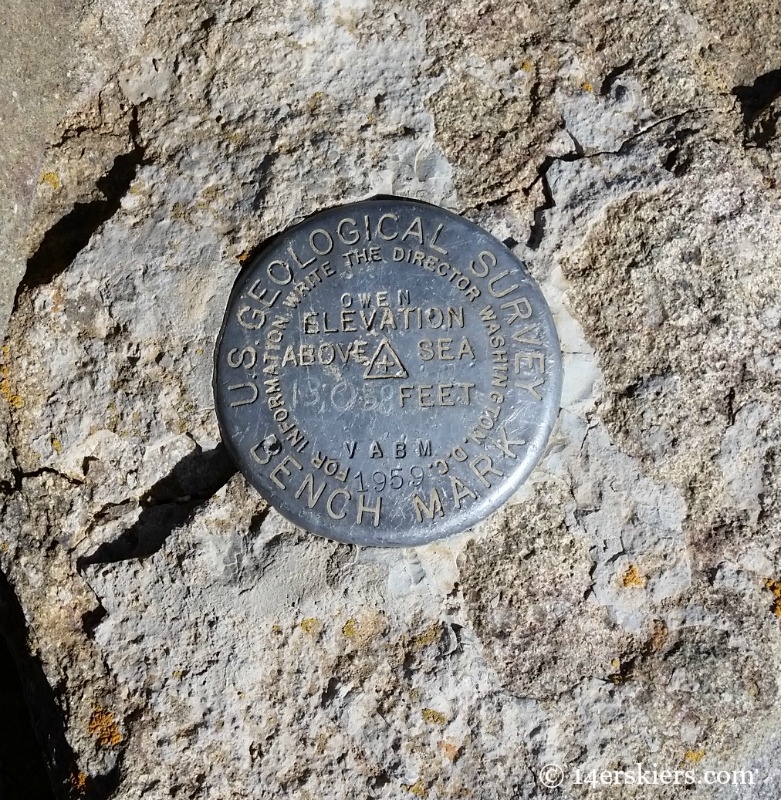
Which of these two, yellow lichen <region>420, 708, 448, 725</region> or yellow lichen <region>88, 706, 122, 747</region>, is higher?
yellow lichen <region>88, 706, 122, 747</region>

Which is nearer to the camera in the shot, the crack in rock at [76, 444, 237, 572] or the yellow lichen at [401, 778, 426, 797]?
the yellow lichen at [401, 778, 426, 797]

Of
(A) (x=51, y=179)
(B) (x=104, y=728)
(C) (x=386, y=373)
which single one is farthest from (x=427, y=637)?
(A) (x=51, y=179)

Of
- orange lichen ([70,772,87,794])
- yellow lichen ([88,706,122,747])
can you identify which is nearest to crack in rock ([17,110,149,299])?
yellow lichen ([88,706,122,747])

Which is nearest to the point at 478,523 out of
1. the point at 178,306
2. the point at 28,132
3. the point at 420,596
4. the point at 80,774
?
the point at 420,596

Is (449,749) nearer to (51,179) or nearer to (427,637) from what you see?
(427,637)

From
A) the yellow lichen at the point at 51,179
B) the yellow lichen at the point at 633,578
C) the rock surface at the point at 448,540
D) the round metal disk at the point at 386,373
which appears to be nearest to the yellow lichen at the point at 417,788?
the rock surface at the point at 448,540

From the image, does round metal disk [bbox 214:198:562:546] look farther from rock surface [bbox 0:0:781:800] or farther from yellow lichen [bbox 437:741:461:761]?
yellow lichen [bbox 437:741:461:761]

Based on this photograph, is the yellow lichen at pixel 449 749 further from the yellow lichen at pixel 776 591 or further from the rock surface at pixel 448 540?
the yellow lichen at pixel 776 591
